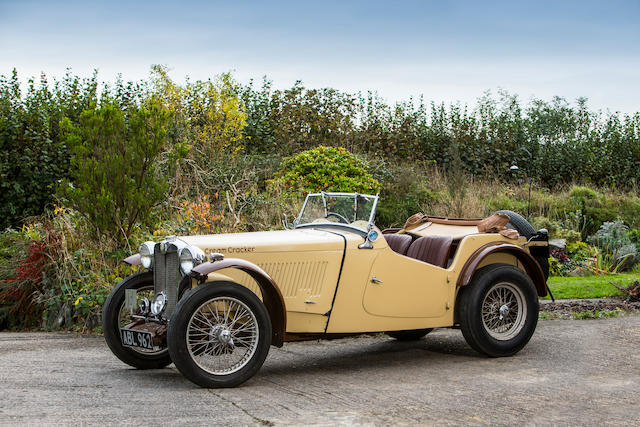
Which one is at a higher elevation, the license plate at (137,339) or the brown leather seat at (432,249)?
the brown leather seat at (432,249)

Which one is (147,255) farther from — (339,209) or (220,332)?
(339,209)

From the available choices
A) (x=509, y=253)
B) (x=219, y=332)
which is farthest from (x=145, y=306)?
(x=509, y=253)

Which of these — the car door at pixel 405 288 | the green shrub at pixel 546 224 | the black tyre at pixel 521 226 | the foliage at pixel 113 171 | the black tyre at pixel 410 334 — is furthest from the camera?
the green shrub at pixel 546 224

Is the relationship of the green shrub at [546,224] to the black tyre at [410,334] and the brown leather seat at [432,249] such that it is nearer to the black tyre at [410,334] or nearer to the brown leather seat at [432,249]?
the black tyre at [410,334]

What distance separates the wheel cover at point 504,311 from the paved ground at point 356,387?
10.5 inches

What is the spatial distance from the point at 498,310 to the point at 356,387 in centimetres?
197

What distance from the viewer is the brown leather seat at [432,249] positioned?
660cm

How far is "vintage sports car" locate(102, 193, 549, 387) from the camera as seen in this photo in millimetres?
5156

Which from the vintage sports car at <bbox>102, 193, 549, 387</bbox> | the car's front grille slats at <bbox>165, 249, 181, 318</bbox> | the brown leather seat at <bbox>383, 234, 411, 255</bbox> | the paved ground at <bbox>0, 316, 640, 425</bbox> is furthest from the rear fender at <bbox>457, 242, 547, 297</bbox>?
the car's front grille slats at <bbox>165, 249, 181, 318</bbox>

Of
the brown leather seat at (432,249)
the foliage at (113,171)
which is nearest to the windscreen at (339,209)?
the brown leather seat at (432,249)

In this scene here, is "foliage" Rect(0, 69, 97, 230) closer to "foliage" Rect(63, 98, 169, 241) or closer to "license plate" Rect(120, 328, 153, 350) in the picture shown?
"foliage" Rect(63, 98, 169, 241)

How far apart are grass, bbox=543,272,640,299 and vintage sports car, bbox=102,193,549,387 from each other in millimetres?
3420

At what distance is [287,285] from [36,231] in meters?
5.63

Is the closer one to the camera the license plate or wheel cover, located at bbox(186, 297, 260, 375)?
wheel cover, located at bbox(186, 297, 260, 375)
